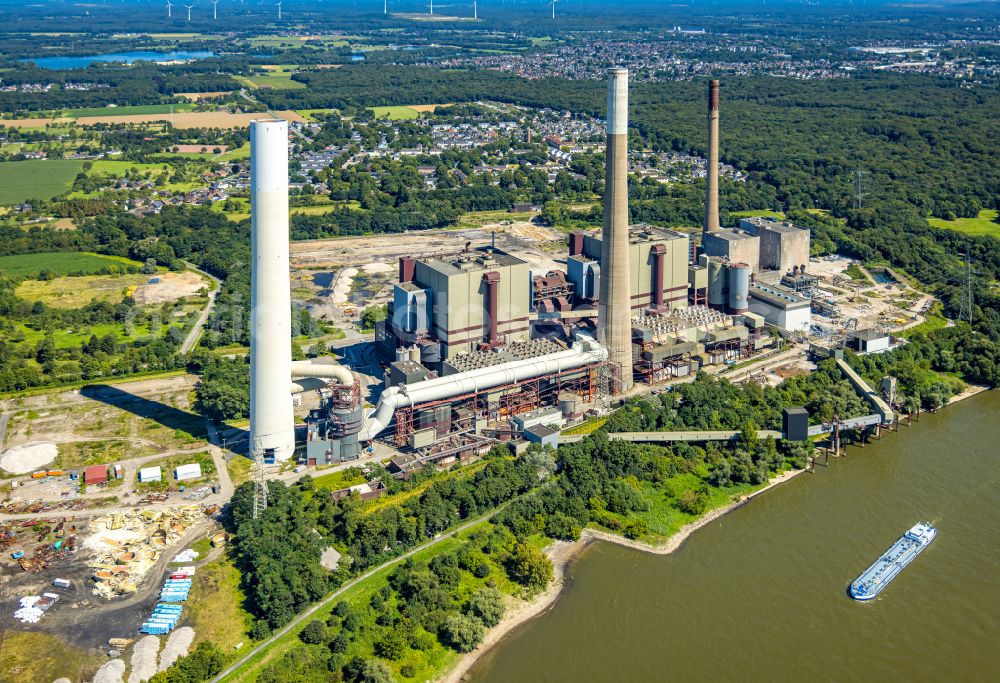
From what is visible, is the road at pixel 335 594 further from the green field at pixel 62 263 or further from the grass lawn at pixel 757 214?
the grass lawn at pixel 757 214

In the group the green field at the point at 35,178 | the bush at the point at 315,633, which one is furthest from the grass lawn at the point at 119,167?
the bush at the point at 315,633

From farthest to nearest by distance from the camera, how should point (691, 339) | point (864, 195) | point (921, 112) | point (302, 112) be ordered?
point (302, 112), point (921, 112), point (864, 195), point (691, 339)

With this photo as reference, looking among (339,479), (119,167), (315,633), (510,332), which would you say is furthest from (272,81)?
(315,633)

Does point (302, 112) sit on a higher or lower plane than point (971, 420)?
higher

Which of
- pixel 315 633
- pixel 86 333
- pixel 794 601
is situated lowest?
pixel 794 601

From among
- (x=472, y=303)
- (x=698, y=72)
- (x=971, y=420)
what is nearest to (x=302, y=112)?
(x=698, y=72)

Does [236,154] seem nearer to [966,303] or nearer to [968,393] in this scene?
[966,303]

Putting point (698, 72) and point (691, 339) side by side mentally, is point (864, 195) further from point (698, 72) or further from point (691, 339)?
point (698, 72)
